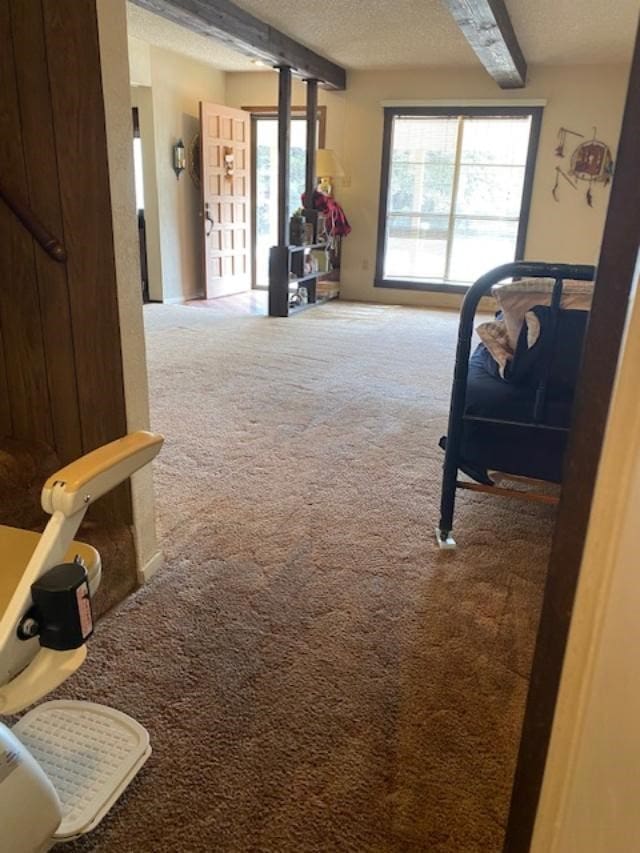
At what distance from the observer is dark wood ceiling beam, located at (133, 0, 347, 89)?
4.09 m

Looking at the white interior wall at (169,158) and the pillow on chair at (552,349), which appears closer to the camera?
the pillow on chair at (552,349)

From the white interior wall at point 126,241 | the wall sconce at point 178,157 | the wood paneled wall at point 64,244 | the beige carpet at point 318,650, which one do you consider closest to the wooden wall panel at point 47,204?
the wood paneled wall at point 64,244

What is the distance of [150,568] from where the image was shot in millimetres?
1894

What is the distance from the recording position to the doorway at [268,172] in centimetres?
715

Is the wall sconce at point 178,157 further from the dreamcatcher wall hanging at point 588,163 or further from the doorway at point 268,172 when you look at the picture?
the dreamcatcher wall hanging at point 588,163

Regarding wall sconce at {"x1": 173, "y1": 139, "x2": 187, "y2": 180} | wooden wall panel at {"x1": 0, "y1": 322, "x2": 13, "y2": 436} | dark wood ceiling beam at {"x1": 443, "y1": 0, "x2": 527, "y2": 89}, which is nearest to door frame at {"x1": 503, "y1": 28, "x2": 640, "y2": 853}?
wooden wall panel at {"x1": 0, "y1": 322, "x2": 13, "y2": 436}

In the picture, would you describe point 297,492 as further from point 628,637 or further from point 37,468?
point 628,637

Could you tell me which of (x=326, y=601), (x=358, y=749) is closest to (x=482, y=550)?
(x=326, y=601)

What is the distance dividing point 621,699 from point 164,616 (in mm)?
1330

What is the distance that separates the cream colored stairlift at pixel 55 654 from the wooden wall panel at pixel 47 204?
0.61 meters

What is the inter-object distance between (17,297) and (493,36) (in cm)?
415

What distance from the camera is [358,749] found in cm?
132

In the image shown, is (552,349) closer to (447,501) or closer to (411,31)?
(447,501)

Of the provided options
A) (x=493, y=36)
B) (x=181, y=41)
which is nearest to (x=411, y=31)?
(x=493, y=36)
